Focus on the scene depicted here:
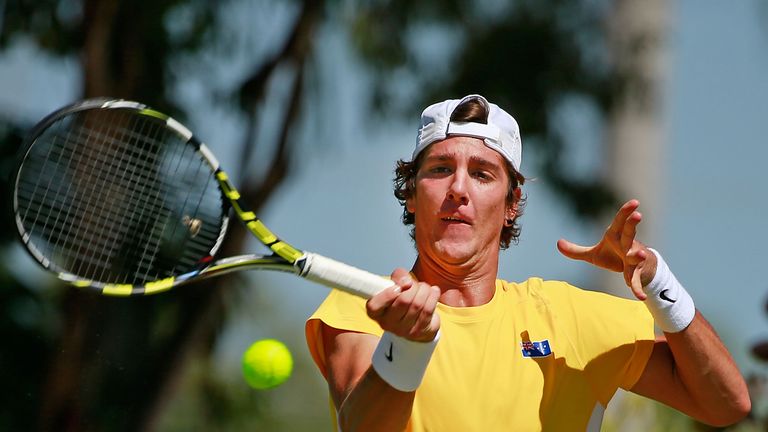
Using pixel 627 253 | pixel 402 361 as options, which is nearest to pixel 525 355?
pixel 627 253

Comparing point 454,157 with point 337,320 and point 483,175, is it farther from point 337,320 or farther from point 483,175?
point 337,320

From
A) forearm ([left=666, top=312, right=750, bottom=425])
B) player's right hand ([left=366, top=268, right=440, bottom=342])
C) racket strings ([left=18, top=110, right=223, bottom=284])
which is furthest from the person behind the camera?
racket strings ([left=18, top=110, right=223, bottom=284])

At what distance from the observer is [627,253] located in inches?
152

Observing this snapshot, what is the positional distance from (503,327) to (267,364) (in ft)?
3.09

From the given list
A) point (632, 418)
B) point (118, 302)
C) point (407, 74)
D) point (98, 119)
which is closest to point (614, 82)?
point (407, 74)

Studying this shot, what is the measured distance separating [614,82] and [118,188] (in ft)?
23.5

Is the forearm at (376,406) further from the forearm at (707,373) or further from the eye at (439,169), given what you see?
the forearm at (707,373)

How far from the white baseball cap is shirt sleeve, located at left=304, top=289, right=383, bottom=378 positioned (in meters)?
0.47

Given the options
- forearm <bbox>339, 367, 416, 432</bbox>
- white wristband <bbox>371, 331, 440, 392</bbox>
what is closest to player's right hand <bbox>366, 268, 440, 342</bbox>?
white wristband <bbox>371, 331, 440, 392</bbox>

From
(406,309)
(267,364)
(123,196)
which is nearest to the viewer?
(406,309)

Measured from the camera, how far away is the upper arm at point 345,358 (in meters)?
3.79

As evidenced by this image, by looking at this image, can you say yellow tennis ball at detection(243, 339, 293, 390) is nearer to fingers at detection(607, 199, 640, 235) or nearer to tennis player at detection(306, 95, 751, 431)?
tennis player at detection(306, 95, 751, 431)

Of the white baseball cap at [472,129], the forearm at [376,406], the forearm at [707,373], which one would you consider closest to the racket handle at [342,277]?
the forearm at [376,406]

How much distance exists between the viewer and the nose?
393cm
